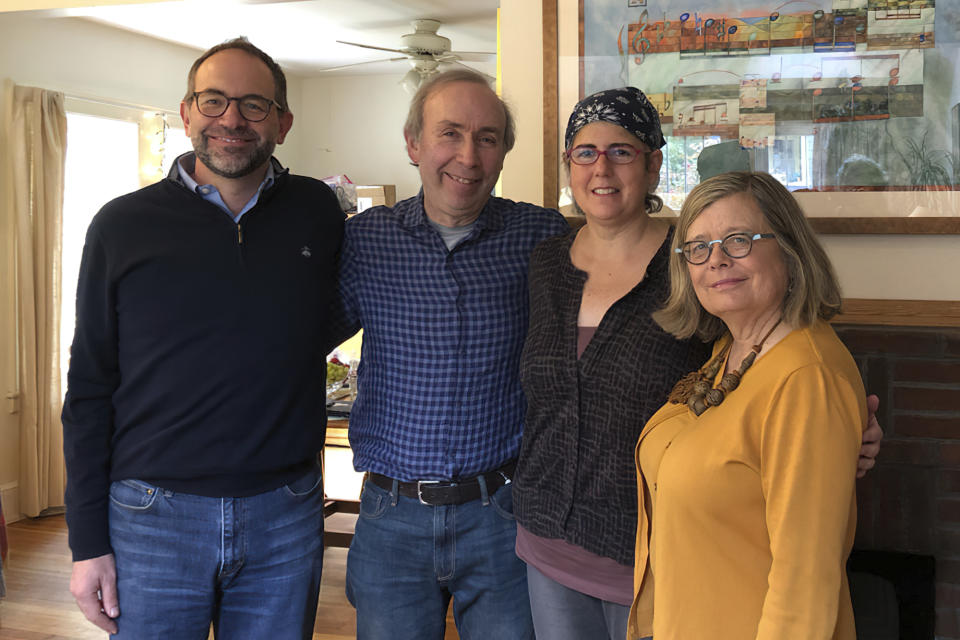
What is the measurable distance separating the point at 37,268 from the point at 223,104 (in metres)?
3.80

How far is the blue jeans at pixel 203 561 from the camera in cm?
168

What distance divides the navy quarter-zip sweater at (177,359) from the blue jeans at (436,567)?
26 cm

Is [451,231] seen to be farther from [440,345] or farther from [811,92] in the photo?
[811,92]

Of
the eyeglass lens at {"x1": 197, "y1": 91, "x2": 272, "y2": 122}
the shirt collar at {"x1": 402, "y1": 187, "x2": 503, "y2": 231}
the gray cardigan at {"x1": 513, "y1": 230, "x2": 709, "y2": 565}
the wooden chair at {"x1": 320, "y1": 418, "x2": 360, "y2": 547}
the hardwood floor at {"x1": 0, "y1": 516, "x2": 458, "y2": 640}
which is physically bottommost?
the hardwood floor at {"x1": 0, "y1": 516, "x2": 458, "y2": 640}

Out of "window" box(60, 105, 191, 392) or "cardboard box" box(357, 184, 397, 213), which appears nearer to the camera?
"cardboard box" box(357, 184, 397, 213)

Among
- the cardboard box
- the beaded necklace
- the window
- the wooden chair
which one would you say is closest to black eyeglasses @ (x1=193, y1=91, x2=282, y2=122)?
the beaded necklace

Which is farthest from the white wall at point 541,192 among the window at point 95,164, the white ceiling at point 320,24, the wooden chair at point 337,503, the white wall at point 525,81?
the window at point 95,164

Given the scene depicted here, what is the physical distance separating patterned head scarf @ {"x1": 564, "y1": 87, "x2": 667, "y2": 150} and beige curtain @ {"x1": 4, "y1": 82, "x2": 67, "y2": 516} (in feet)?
13.9

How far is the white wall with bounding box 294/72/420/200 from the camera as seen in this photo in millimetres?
8156

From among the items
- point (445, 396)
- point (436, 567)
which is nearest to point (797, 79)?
point (445, 396)

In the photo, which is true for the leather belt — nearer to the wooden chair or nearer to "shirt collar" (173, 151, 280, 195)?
"shirt collar" (173, 151, 280, 195)

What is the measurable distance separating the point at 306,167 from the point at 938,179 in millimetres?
7115

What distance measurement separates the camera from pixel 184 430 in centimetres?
169

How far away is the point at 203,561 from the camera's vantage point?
1686mm
